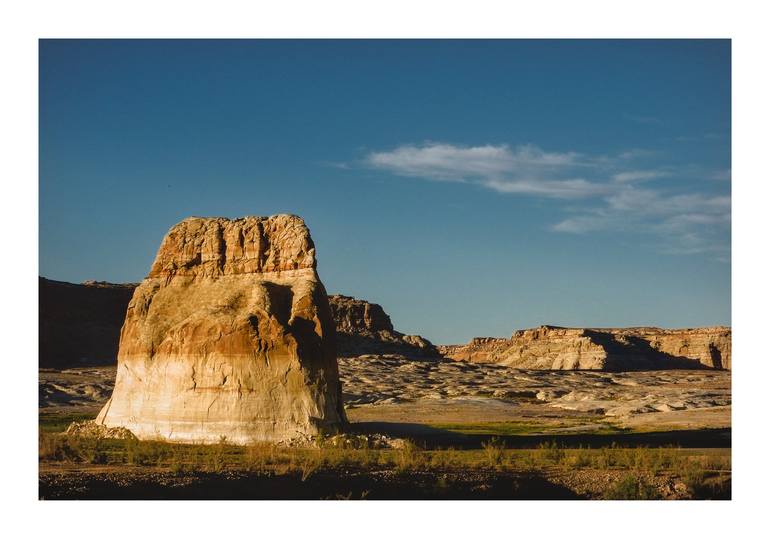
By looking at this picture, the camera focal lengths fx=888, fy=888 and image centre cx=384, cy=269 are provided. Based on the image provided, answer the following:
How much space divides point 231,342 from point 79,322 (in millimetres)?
83337

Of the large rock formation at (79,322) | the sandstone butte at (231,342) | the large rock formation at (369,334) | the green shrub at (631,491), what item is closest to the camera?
the green shrub at (631,491)

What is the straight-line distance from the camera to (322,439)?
76.9 ft

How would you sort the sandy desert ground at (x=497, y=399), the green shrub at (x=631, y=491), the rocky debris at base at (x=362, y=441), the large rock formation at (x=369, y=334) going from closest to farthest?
the green shrub at (x=631, y=491) < the rocky debris at base at (x=362, y=441) < the sandy desert ground at (x=497, y=399) < the large rock formation at (x=369, y=334)

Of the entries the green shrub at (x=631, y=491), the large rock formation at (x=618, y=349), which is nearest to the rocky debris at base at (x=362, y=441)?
the green shrub at (x=631, y=491)

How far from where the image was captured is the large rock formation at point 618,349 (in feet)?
399

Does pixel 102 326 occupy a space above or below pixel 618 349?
above

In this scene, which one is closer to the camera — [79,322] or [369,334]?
[79,322]

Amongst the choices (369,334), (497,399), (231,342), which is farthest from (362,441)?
(369,334)

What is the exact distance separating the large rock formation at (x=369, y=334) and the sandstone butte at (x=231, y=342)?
84781 millimetres

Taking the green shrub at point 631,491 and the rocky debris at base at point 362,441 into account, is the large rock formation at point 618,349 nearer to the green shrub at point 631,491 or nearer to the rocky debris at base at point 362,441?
the rocky debris at base at point 362,441

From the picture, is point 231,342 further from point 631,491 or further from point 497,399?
point 497,399

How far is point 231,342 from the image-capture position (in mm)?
24484

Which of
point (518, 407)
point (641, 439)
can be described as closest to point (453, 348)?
point (518, 407)

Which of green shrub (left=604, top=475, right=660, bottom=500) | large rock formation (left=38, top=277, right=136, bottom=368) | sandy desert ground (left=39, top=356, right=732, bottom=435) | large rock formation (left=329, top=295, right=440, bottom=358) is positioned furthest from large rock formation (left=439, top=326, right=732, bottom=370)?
green shrub (left=604, top=475, right=660, bottom=500)
